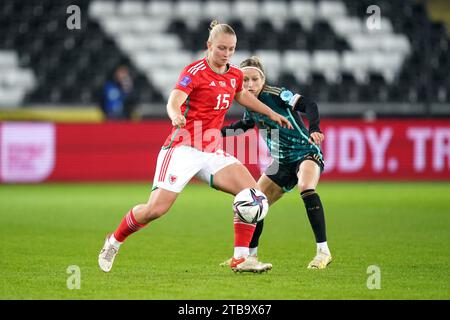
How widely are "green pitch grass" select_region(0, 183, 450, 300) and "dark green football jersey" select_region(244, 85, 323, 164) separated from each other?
1.05m

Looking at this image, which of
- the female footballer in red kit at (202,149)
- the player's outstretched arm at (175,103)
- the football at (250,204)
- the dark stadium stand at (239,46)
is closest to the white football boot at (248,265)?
the female footballer in red kit at (202,149)

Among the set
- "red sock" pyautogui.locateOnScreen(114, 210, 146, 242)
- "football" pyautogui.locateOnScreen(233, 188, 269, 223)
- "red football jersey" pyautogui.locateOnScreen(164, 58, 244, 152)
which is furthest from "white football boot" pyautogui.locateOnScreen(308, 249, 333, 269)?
"red sock" pyautogui.locateOnScreen(114, 210, 146, 242)

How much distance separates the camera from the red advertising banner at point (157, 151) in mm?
19312

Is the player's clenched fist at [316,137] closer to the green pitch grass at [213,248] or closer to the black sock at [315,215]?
the black sock at [315,215]

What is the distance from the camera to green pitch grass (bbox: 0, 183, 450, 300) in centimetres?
699

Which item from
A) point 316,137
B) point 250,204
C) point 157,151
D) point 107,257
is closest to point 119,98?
point 157,151

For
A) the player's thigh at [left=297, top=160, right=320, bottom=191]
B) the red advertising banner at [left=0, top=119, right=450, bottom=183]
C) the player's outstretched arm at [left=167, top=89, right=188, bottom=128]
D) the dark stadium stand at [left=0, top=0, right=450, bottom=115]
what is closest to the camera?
the player's outstretched arm at [left=167, top=89, right=188, bottom=128]

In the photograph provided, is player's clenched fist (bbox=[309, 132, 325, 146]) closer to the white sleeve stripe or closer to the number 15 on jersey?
the white sleeve stripe

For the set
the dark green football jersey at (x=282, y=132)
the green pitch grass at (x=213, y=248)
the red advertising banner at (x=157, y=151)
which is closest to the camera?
the green pitch grass at (x=213, y=248)

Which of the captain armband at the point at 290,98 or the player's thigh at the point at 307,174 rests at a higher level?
the captain armband at the point at 290,98

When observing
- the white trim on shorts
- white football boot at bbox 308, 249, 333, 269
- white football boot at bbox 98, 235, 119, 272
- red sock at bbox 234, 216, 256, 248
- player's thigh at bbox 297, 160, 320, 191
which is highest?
the white trim on shorts

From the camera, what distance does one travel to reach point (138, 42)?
80.8 feet

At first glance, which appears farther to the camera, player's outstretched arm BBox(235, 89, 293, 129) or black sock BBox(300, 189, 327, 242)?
black sock BBox(300, 189, 327, 242)

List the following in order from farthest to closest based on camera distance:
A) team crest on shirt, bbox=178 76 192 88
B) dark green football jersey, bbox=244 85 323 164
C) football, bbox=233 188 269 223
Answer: dark green football jersey, bbox=244 85 323 164 < football, bbox=233 188 269 223 < team crest on shirt, bbox=178 76 192 88
